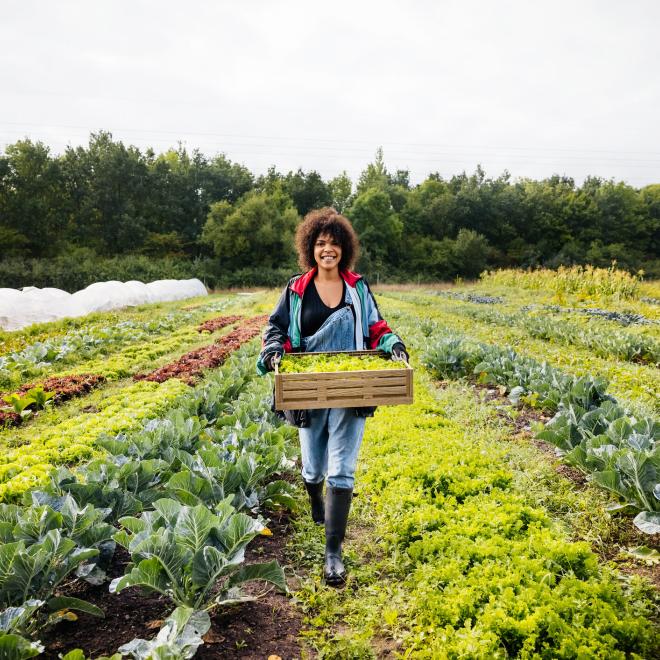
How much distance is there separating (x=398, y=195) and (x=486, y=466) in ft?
172

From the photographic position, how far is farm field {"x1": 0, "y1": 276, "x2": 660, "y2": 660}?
2.50 meters

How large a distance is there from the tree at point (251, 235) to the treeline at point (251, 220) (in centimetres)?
9

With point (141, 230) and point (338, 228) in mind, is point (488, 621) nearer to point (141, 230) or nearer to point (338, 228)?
point (338, 228)

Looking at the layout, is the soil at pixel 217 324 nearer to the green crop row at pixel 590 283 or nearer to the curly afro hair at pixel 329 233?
the curly afro hair at pixel 329 233

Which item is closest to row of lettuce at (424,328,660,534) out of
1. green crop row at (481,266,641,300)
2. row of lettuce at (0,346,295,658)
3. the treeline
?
row of lettuce at (0,346,295,658)

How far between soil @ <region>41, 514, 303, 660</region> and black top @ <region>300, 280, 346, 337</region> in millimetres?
1637

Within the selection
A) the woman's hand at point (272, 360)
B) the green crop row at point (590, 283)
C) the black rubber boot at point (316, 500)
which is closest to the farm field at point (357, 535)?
the black rubber boot at point (316, 500)

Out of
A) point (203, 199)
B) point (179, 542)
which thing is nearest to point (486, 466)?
point (179, 542)

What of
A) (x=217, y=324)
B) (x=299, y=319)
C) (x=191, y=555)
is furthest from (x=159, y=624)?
(x=217, y=324)

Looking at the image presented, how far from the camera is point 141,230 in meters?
41.6

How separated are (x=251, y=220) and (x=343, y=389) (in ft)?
127

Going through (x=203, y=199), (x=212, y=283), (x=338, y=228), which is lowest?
(x=212, y=283)

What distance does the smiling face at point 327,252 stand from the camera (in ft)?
10.7

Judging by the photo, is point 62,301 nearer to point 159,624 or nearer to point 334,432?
point 334,432
